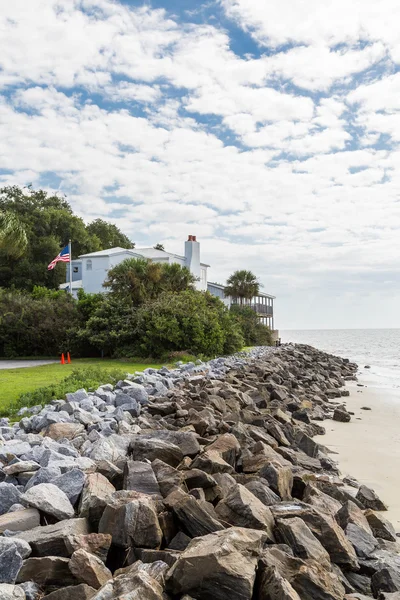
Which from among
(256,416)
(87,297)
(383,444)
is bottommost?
(383,444)

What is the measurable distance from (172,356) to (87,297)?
28.9ft

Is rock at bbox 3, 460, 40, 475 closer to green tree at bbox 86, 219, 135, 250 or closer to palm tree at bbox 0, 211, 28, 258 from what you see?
palm tree at bbox 0, 211, 28, 258

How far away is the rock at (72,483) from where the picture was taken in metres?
3.87

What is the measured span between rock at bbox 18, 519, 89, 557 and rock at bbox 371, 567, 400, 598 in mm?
2032

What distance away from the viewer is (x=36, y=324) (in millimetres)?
26594

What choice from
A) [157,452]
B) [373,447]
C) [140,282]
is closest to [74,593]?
[157,452]

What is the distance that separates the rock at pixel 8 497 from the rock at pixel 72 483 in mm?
280

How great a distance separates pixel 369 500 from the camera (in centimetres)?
557

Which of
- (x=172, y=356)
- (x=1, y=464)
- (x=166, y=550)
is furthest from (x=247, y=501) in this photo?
(x=172, y=356)

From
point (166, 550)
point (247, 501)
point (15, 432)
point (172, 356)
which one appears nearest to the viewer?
point (166, 550)

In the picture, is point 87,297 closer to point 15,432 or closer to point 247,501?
point 15,432

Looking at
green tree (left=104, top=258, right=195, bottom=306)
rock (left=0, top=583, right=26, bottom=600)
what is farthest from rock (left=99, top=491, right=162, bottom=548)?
green tree (left=104, top=258, right=195, bottom=306)

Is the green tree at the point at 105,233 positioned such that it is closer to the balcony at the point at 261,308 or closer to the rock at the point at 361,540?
the balcony at the point at 261,308

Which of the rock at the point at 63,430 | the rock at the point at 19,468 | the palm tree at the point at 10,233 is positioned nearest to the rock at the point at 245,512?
the rock at the point at 19,468
